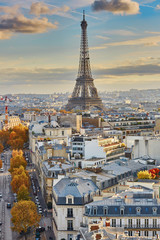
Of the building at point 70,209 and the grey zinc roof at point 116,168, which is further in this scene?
the grey zinc roof at point 116,168

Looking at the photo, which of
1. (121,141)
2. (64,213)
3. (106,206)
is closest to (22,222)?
(64,213)

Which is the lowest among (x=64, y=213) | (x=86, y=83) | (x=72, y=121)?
(x=64, y=213)

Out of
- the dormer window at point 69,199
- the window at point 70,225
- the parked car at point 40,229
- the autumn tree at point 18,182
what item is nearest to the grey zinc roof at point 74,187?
the dormer window at point 69,199

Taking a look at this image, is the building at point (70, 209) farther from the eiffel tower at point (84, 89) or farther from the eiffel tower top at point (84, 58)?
the eiffel tower at point (84, 89)

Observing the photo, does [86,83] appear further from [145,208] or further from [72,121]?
[145,208]

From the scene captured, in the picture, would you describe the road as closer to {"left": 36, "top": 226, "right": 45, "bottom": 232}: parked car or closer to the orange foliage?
the orange foliage

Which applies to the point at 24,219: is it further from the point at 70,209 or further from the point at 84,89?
the point at 84,89

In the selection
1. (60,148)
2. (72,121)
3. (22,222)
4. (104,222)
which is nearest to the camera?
(104,222)

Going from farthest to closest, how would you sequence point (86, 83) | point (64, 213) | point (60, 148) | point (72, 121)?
point (86, 83) → point (72, 121) → point (60, 148) → point (64, 213)
